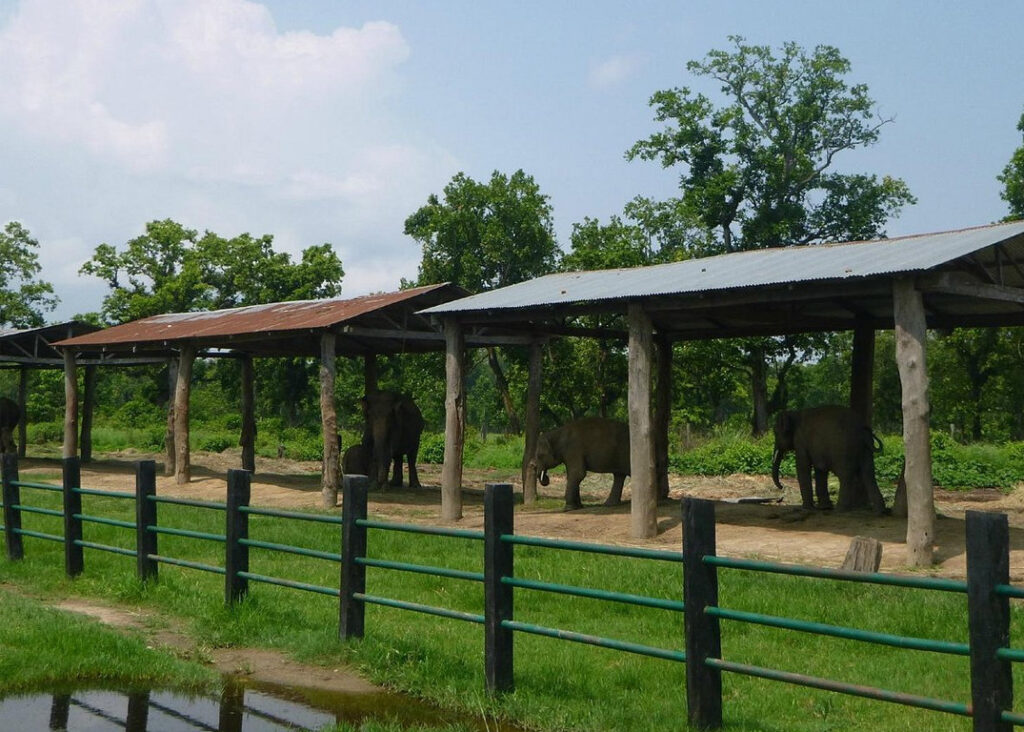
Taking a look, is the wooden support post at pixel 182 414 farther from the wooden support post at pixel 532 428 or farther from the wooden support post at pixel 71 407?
Answer: the wooden support post at pixel 532 428

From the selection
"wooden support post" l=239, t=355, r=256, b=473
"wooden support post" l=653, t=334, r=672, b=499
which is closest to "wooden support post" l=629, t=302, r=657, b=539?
"wooden support post" l=653, t=334, r=672, b=499

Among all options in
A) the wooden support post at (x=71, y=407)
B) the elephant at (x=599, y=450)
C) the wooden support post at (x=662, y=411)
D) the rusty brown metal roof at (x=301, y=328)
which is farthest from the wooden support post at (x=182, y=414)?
the wooden support post at (x=662, y=411)

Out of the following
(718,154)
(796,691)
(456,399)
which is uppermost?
(718,154)

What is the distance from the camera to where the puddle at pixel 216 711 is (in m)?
6.53

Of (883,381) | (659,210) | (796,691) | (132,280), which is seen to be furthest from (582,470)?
(132,280)

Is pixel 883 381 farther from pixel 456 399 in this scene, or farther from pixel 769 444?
pixel 456 399

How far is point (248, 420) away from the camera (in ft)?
87.5

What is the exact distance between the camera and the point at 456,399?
17.5 metres

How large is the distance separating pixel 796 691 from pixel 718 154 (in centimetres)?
3733

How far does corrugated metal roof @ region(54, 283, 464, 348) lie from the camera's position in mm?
19531

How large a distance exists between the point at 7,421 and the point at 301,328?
53.1 ft

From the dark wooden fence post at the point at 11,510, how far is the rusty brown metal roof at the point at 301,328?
23.3ft

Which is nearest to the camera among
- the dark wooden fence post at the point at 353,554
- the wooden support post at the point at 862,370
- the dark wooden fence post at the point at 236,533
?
the dark wooden fence post at the point at 353,554

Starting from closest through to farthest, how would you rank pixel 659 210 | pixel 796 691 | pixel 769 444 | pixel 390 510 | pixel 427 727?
pixel 427 727 → pixel 796 691 → pixel 390 510 → pixel 769 444 → pixel 659 210
